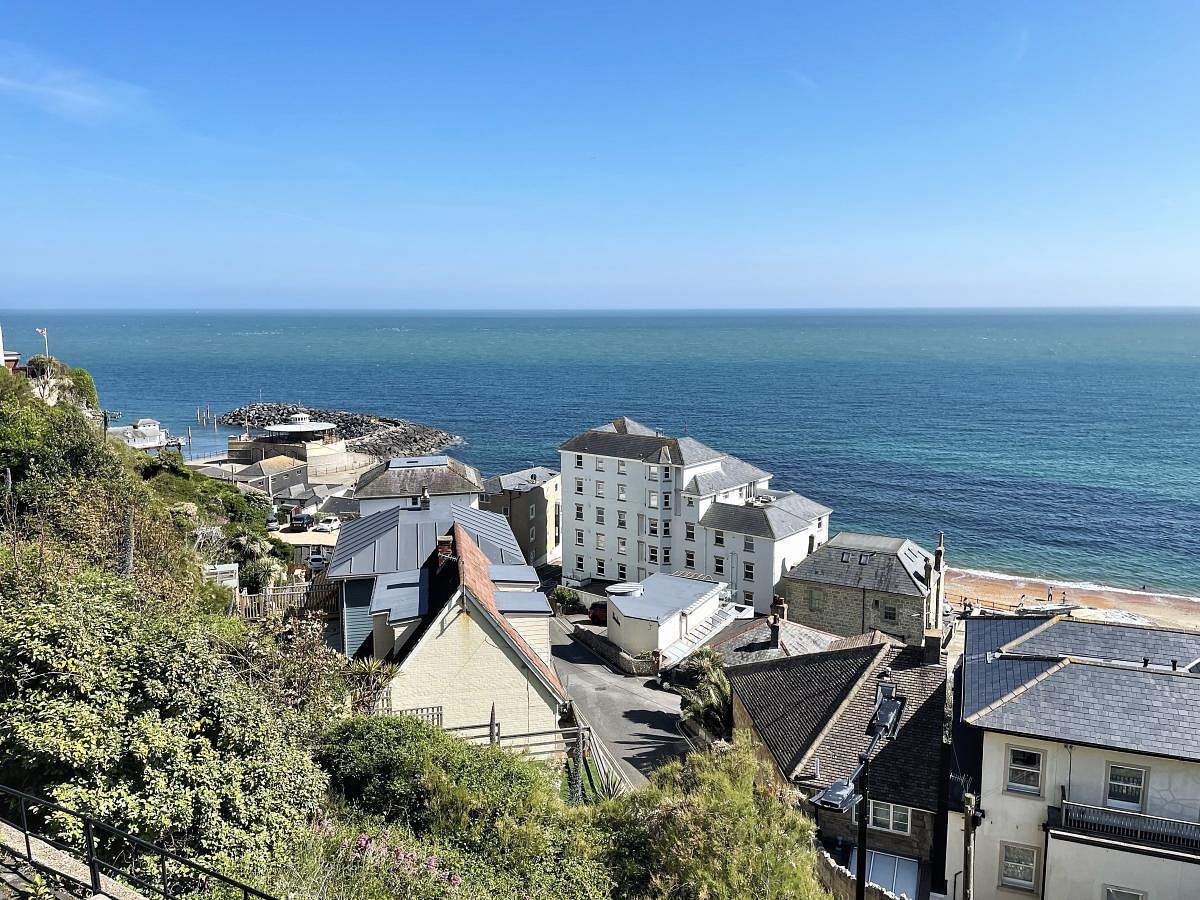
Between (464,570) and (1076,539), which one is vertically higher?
(464,570)

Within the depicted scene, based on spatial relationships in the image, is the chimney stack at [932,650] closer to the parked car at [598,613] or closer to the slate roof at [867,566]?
the slate roof at [867,566]

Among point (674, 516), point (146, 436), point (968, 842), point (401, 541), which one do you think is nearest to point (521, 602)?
point (401, 541)

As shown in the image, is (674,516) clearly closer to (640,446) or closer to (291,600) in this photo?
(640,446)

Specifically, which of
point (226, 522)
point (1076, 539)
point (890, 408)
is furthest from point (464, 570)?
point (890, 408)

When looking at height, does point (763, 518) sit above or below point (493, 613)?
below

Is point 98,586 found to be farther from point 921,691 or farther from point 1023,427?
point 1023,427

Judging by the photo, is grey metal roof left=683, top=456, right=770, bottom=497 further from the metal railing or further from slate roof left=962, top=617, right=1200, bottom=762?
the metal railing
